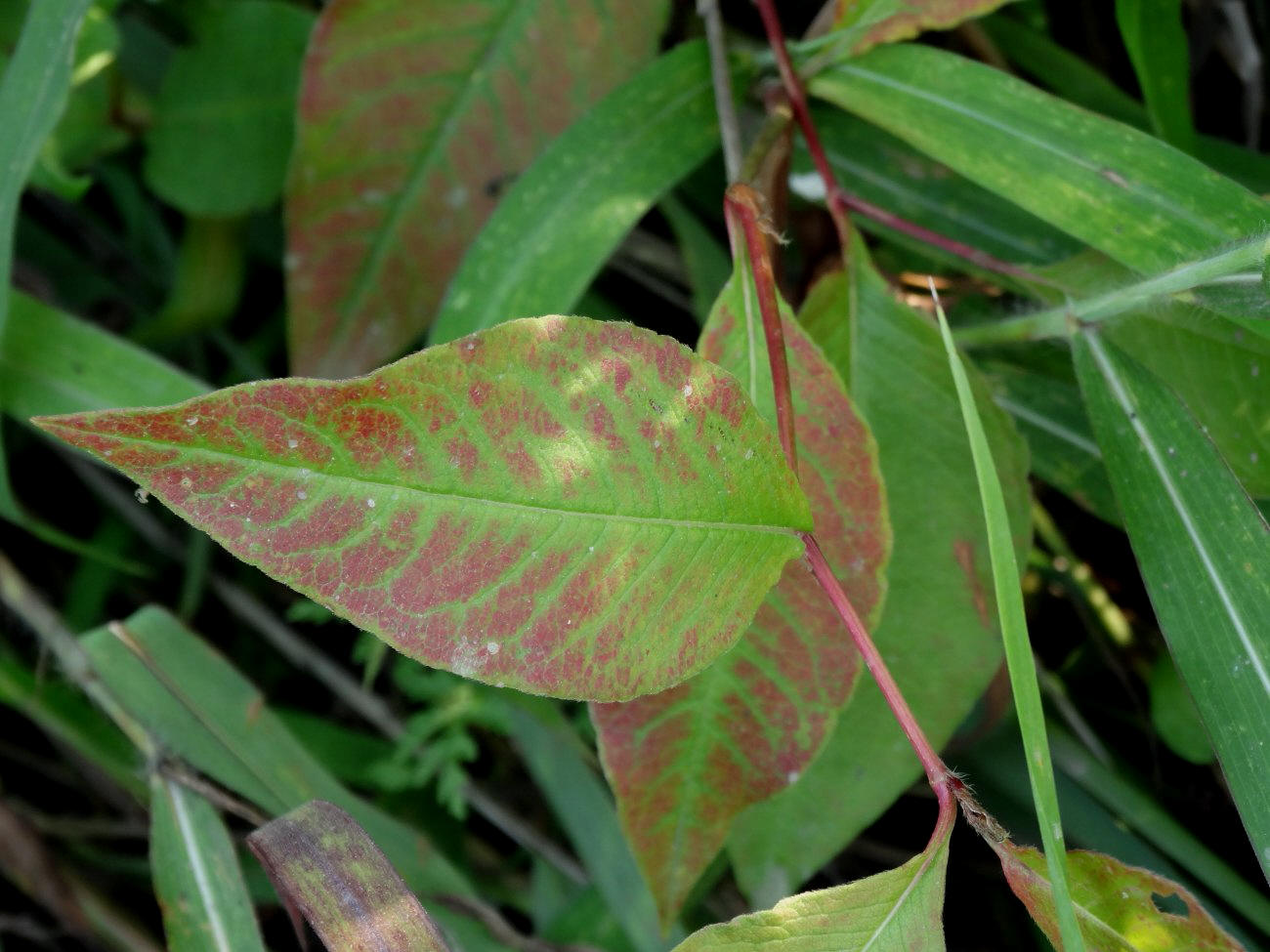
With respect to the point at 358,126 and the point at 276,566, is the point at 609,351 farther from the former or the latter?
the point at 358,126

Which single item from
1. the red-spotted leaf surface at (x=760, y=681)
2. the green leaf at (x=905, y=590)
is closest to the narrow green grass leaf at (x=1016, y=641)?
the red-spotted leaf surface at (x=760, y=681)

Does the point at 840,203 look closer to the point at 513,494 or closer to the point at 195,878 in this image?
the point at 513,494

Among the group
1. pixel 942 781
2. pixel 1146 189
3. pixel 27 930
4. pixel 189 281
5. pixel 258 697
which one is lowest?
pixel 27 930

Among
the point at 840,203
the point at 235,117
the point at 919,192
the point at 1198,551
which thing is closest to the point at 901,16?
the point at 840,203

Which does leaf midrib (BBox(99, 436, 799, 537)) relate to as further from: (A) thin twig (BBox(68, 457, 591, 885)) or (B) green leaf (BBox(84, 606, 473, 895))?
(A) thin twig (BBox(68, 457, 591, 885))

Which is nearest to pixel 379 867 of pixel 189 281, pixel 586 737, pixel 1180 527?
pixel 586 737
